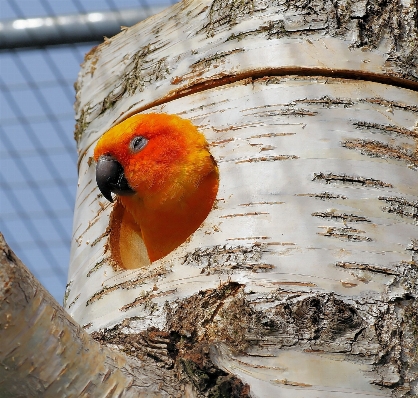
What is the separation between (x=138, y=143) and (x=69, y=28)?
4.42 feet

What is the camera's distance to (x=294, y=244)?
239 centimetres

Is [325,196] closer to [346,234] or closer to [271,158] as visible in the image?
[346,234]

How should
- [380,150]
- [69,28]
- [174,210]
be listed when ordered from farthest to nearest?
[69,28]
[174,210]
[380,150]

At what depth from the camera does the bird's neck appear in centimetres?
372

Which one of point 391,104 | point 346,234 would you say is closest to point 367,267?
point 346,234

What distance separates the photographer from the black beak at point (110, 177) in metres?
3.54

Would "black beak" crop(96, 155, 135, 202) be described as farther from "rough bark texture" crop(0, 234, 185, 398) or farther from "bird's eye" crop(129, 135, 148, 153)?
"rough bark texture" crop(0, 234, 185, 398)

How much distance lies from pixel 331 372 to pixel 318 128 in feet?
3.40

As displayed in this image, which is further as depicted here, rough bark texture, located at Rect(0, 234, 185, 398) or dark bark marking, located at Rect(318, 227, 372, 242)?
Answer: dark bark marking, located at Rect(318, 227, 372, 242)

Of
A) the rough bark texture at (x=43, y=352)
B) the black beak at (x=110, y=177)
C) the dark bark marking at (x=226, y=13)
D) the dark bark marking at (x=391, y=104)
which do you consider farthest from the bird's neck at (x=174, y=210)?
the rough bark texture at (x=43, y=352)

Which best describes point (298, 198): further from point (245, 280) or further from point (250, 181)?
point (245, 280)

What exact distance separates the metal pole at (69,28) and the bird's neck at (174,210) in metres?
1.41

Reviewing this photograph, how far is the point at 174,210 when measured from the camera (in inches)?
152

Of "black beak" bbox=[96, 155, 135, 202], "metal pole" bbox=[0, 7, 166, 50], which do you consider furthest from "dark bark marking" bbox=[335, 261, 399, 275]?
"metal pole" bbox=[0, 7, 166, 50]
